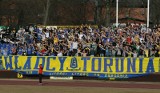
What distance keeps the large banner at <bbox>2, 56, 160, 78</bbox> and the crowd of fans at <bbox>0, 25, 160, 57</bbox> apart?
79cm

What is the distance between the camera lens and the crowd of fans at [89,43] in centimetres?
2675

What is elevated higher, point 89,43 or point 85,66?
point 89,43

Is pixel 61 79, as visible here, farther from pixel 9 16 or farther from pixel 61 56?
pixel 9 16

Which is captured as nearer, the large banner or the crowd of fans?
the large banner

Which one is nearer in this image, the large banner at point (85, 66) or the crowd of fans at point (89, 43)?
the large banner at point (85, 66)

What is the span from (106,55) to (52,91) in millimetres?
7311

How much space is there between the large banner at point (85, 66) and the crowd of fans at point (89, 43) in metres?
0.79

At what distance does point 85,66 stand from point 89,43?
6.75ft

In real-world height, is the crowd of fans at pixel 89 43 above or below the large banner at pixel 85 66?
above

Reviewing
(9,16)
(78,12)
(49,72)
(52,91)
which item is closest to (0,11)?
(9,16)

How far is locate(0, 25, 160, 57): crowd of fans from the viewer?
1053 inches

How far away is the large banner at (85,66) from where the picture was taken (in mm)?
25688

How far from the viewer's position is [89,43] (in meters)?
27.8

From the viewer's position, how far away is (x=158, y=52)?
2631 cm
